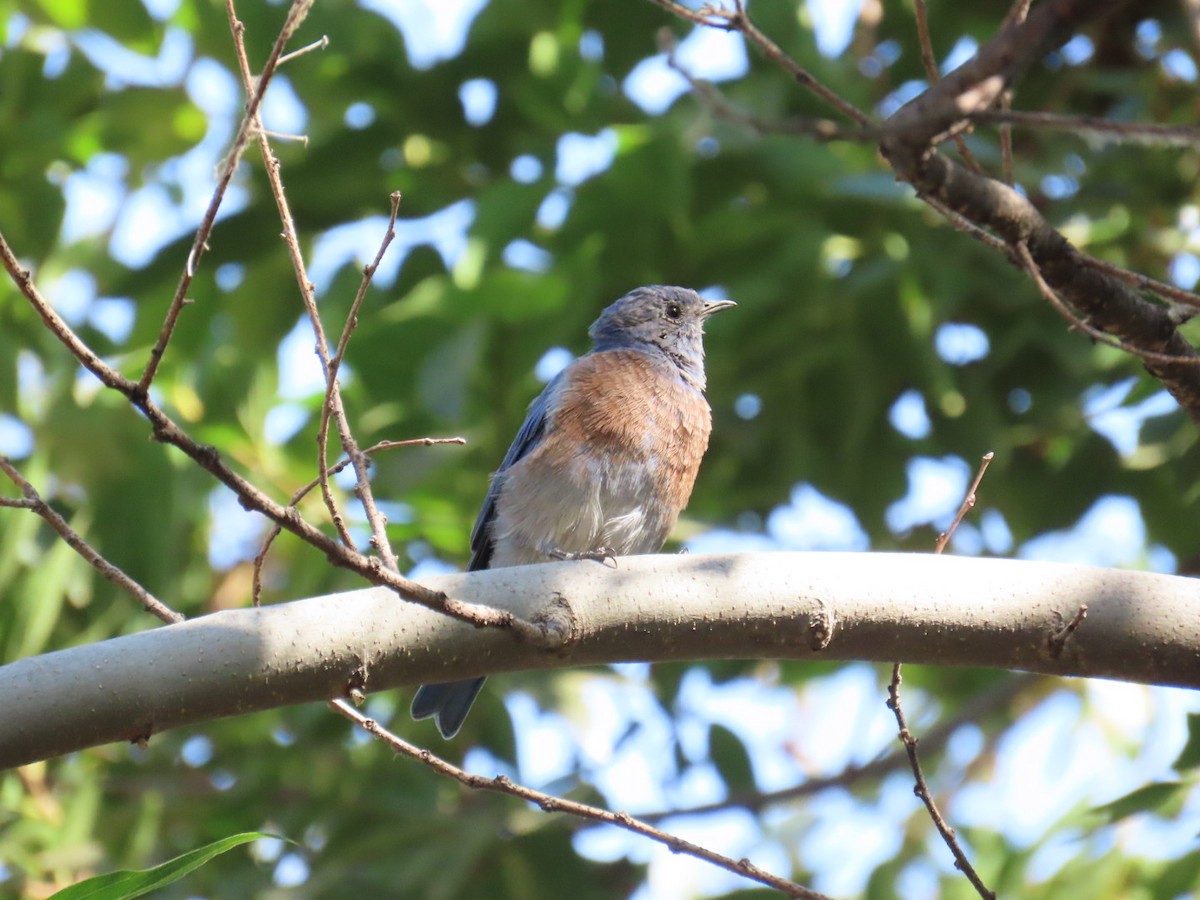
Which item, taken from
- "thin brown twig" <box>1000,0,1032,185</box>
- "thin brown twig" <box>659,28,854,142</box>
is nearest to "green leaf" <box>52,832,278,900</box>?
"thin brown twig" <box>659,28,854,142</box>

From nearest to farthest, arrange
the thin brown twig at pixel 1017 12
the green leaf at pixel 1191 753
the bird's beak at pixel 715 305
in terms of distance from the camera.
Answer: the thin brown twig at pixel 1017 12, the green leaf at pixel 1191 753, the bird's beak at pixel 715 305

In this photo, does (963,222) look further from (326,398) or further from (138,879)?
(138,879)

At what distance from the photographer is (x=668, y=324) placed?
6.22 meters

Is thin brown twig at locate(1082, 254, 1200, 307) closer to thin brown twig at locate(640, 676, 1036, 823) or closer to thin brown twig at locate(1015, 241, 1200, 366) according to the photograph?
thin brown twig at locate(1015, 241, 1200, 366)

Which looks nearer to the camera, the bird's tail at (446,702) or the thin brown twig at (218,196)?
the thin brown twig at (218,196)

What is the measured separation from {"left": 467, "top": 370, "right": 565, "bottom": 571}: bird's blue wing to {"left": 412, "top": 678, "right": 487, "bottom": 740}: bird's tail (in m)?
0.57

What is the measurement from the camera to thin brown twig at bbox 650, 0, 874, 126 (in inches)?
88.1

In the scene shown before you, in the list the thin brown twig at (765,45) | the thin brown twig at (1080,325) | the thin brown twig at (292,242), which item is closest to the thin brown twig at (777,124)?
the thin brown twig at (765,45)

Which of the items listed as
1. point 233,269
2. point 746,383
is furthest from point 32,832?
point 746,383

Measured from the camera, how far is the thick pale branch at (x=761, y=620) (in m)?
2.55

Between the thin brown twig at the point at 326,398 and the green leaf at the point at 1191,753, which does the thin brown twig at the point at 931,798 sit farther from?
the green leaf at the point at 1191,753

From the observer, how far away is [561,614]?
Answer: 8.57ft

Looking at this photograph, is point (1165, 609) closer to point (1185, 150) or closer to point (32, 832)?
point (1185, 150)

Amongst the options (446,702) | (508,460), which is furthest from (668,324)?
(446,702)
